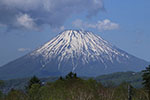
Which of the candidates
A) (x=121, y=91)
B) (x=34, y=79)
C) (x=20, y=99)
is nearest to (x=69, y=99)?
(x=20, y=99)

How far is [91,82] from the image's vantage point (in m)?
75.2

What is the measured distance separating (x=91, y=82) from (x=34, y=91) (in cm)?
2089

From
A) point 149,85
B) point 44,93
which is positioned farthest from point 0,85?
point 149,85

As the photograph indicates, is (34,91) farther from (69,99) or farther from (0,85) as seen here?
(0,85)

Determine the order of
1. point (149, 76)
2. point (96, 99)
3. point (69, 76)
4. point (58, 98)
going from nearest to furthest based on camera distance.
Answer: point (96, 99) → point (58, 98) → point (149, 76) → point (69, 76)

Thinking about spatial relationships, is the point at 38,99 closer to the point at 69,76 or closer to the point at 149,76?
the point at 149,76

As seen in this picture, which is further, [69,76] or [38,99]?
[69,76]

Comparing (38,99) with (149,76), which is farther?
(149,76)

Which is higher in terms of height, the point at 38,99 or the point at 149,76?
the point at 149,76

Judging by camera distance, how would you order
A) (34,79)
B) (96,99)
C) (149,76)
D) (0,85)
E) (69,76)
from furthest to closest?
1. (69,76)
2. (34,79)
3. (0,85)
4. (149,76)
5. (96,99)

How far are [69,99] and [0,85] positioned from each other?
2733 centimetres

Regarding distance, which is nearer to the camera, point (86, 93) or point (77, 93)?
point (77, 93)

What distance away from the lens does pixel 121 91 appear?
6331 cm

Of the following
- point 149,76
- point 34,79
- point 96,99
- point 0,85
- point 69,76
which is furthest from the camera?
point 69,76
